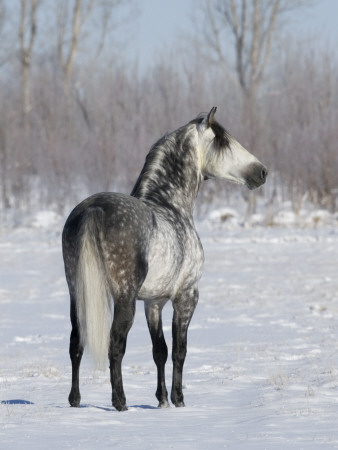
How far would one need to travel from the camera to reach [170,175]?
6.61 m

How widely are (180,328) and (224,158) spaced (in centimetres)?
133

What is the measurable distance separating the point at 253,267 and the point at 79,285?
1171 cm

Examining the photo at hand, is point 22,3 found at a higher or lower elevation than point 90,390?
higher

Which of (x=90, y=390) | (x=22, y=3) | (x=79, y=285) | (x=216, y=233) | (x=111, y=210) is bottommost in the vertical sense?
(x=216, y=233)

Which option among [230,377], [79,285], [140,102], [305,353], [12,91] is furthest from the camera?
[12,91]

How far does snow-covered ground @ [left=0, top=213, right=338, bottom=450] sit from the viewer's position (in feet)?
16.5

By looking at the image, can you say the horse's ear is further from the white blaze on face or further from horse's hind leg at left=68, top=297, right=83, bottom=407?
horse's hind leg at left=68, top=297, right=83, bottom=407

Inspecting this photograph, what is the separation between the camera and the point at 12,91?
33625mm

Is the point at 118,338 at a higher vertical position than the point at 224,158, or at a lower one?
lower

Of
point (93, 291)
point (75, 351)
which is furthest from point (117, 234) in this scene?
point (75, 351)

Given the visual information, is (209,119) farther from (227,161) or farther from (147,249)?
(147,249)

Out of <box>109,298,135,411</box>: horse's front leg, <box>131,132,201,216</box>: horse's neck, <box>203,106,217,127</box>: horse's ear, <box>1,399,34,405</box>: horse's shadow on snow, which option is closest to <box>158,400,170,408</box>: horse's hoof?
<box>109,298,135,411</box>: horse's front leg

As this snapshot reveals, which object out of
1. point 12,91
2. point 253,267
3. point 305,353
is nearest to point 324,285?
point 253,267

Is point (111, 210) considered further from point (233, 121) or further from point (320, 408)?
point (233, 121)
